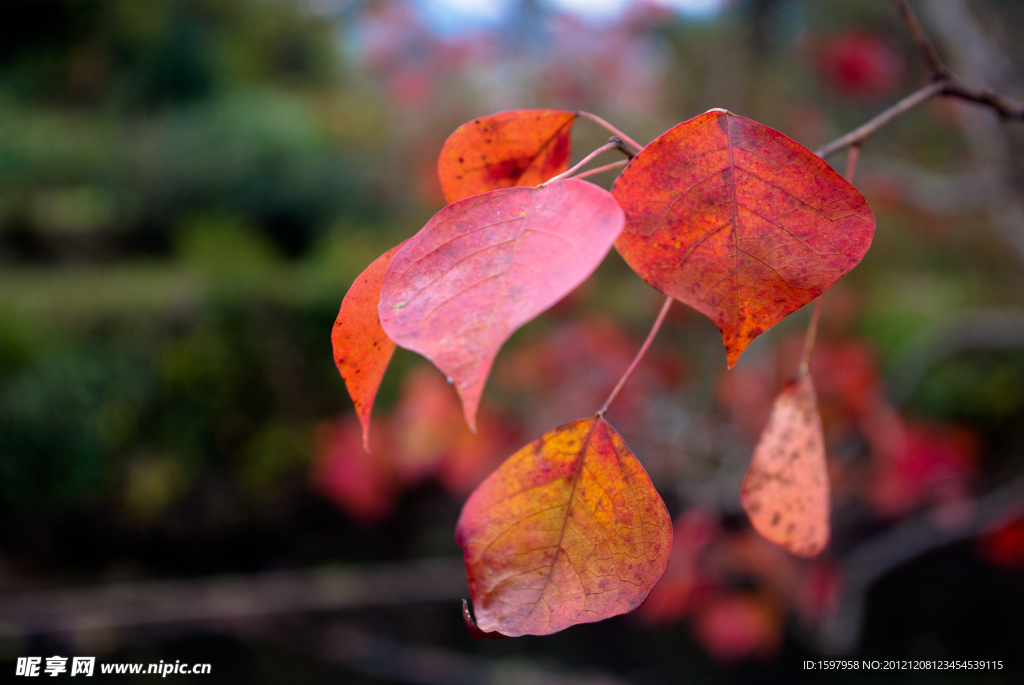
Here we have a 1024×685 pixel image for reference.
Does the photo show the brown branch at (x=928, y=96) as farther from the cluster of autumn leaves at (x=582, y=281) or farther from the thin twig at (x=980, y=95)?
the cluster of autumn leaves at (x=582, y=281)

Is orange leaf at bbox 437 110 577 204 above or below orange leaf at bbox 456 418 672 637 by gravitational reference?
above

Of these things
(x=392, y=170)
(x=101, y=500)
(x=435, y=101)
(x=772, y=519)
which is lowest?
(x=101, y=500)

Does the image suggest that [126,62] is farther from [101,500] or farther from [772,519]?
[772,519]

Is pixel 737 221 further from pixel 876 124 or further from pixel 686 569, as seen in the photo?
pixel 686 569

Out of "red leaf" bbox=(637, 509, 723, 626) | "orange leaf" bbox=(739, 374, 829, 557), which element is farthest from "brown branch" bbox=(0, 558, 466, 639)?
"orange leaf" bbox=(739, 374, 829, 557)

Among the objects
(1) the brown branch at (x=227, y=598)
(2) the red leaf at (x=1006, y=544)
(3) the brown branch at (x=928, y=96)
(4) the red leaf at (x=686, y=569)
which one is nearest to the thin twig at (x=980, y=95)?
(3) the brown branch at (x=928, y=96)

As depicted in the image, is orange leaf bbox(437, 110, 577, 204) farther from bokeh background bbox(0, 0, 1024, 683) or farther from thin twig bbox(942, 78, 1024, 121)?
bokeh background bbox(0, 0, 1024, 683)

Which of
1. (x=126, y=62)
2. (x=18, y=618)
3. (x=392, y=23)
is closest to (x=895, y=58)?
(x=392, y=23)
